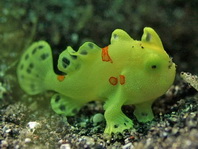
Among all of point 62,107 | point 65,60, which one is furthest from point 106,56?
point 62,107

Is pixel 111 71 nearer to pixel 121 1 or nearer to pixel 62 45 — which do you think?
pixel 62 45

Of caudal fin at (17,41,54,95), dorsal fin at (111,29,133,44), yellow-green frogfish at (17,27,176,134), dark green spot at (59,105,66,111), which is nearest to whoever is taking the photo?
yellow-green frogfish at (17,27,176,134)

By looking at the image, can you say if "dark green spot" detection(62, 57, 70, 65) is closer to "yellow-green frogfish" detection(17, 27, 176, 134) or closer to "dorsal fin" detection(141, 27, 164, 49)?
"yellow-green frogfish" detection(17, 27, 176, 134)

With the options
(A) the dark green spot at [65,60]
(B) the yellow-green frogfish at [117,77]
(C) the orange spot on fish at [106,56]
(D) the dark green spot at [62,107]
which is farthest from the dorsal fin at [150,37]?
(D) the dark green spot at [62,107]

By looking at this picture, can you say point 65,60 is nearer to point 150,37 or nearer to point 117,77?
point 117,77

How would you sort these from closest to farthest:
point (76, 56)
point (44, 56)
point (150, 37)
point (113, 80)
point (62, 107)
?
point (150, 37)
point (113, 80)
point (76, 56)
point (62, 107)
point (44, 56)

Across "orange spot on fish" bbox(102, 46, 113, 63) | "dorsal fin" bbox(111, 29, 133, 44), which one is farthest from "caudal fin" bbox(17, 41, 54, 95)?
"dorsal fin" bbox(111, 29, 133, 44)
